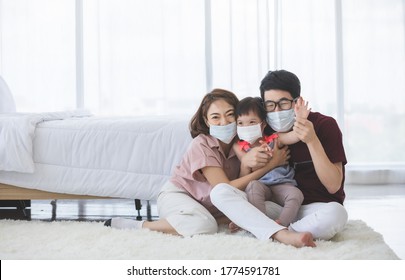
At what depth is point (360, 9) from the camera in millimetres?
4371

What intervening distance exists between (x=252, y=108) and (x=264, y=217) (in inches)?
17.1

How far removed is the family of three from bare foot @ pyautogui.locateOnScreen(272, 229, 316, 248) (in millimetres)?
50

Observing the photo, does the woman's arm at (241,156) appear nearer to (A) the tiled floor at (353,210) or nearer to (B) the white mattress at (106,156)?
(B) the white mattress at (106,156)

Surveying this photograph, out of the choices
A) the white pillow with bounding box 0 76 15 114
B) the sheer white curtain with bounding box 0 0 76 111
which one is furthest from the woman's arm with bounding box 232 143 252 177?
the sheer white curtain with bounding box 0 0 76 111

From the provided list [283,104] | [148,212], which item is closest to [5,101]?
[148,212]

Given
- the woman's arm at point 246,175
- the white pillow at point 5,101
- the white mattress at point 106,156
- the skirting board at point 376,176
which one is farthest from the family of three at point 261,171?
the skirting board at point 376,176

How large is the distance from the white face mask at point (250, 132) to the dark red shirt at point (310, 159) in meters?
0.14

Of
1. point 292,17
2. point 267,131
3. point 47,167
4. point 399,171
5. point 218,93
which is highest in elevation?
point 292,17

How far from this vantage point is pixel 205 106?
7.15 feet

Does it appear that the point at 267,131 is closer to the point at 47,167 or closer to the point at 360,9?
the point at 47,167
